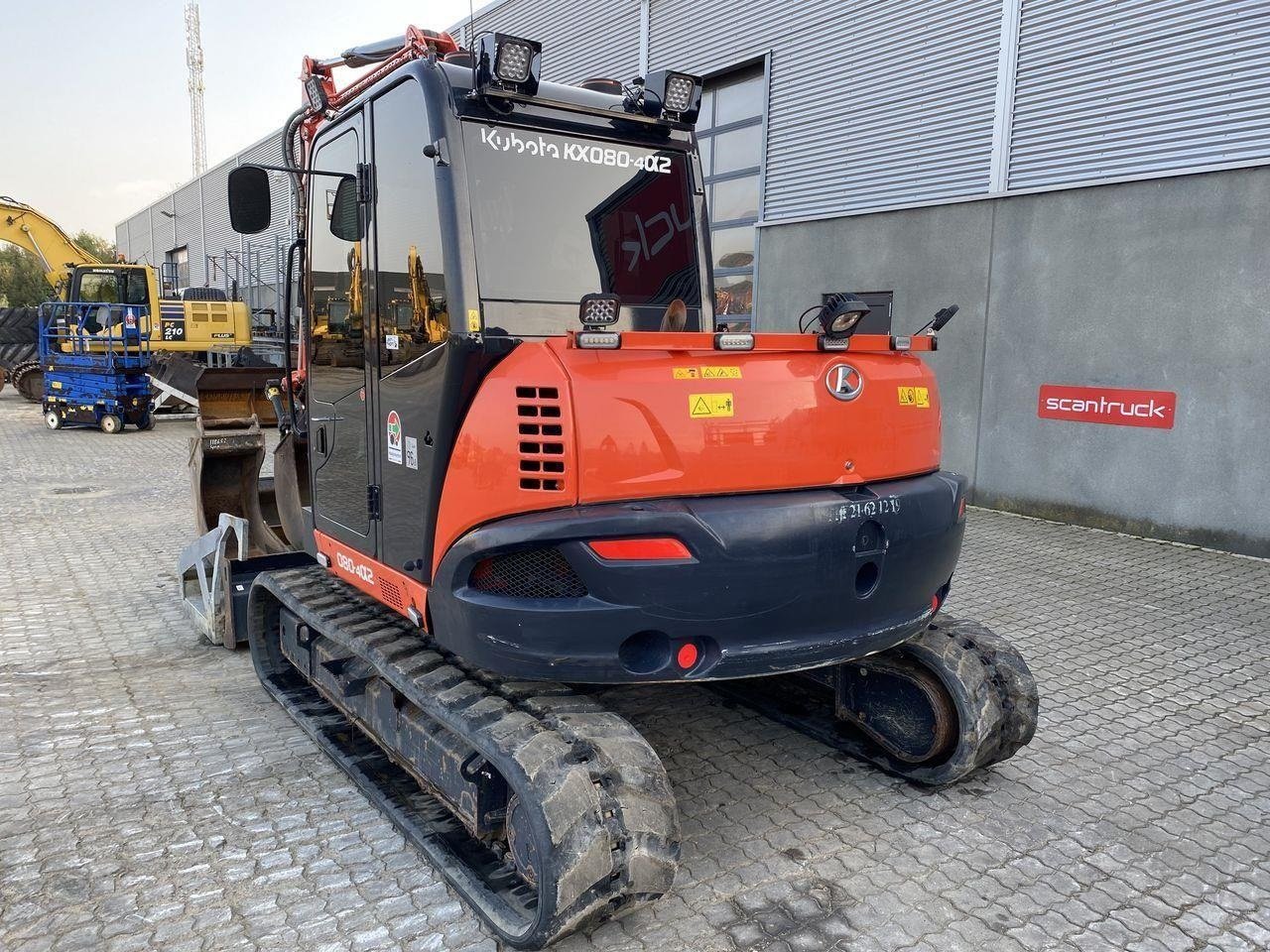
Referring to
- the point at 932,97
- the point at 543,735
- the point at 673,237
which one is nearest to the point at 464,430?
the point at 543,735

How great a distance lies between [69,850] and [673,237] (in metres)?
3.33

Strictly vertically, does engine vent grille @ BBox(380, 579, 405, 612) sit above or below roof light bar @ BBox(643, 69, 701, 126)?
below

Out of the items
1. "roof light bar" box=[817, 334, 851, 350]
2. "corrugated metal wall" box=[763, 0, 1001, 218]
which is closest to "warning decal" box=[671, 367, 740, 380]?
"roof light bar" box=[817, 334, 851, 350]

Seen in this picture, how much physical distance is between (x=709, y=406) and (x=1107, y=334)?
7.85 metres

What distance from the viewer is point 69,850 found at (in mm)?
3383

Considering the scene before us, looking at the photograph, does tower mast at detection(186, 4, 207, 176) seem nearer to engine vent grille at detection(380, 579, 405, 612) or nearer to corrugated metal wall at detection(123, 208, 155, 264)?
corrugated metal wall at detection(123, 208, 155, 264)

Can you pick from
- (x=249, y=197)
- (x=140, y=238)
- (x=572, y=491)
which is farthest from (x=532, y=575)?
(x=140, y=238)

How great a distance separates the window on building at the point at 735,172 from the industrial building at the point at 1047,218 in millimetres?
67

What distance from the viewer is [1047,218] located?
9.66m

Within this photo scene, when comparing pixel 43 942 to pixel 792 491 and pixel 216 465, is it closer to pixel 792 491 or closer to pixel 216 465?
pixel 792 491

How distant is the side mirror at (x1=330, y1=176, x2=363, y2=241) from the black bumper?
151cm

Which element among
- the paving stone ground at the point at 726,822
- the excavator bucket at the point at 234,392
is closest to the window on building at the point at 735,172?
the excavator bucket at the point at 234,392

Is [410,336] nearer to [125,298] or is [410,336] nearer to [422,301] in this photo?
[422,301]

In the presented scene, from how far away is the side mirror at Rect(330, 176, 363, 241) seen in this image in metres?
3.69
